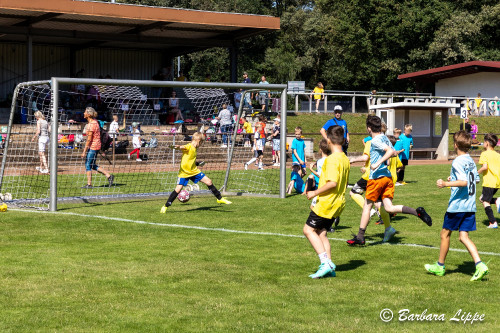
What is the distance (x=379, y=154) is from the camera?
985 cm

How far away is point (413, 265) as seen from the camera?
27.7 feet

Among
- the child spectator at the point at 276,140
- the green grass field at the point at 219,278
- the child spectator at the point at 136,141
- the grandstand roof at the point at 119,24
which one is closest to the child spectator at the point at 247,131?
the child spectator at the point at 276,140

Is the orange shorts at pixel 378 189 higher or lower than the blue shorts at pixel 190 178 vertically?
higher

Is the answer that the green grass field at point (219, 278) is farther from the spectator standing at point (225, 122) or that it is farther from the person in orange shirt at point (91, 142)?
the spectator standing at point (225, 122)

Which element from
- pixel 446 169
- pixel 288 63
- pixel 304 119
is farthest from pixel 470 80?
pixel 446 169

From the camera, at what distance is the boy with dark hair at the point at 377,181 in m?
9.76

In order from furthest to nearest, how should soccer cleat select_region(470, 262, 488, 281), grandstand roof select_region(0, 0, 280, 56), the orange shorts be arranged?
grandstand roof select_region(0, 0, 280, 56) < the orange shorts < soccer cleat select_region(470, 262, 488, 281)

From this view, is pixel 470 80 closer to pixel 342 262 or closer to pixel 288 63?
pixel 288 63

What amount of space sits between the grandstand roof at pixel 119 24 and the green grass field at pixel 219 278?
16110 millimetres

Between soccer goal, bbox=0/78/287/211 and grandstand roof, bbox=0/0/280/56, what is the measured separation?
3.48 m

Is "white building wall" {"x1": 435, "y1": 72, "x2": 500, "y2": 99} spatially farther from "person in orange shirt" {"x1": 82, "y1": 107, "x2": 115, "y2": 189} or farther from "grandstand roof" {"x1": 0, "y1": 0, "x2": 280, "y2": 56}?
"person in orange shirt" {"x1": 82, "y1": 107, "x2": 115, "y2": 189}

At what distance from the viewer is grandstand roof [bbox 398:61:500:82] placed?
48.6m

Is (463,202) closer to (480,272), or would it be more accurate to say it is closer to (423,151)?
(480,272)

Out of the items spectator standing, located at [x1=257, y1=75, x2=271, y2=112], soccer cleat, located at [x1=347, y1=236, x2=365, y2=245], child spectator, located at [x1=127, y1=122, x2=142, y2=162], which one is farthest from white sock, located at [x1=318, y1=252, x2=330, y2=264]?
child spectator, located at [x1=127, y1=122, x2=142, y2=162]
